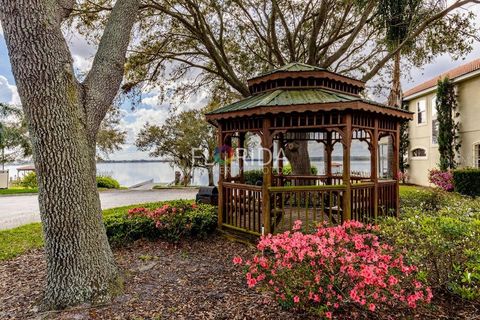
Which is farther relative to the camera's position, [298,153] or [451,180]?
[451,180]

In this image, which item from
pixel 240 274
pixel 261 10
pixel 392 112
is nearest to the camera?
pixel 240 274

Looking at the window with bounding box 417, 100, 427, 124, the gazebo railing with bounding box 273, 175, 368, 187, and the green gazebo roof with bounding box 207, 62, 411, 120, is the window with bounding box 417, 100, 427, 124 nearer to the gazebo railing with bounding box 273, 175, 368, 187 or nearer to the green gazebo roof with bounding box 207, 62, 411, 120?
the gazebo railing with bounding box 273, 175, 368, 187

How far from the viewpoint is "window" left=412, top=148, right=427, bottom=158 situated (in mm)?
18203

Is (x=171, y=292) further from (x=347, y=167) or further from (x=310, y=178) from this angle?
(x=310, y=178)

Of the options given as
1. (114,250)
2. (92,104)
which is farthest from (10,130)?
(92,104)

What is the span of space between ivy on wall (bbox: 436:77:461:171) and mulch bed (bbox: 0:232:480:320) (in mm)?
13419

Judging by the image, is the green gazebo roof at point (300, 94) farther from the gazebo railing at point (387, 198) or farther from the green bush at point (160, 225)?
the green bush at point (160, 225)

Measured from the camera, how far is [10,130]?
2294 centimetres

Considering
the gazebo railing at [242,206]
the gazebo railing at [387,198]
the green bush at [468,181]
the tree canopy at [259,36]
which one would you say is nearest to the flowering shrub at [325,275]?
the gazebo railing at [242,206]

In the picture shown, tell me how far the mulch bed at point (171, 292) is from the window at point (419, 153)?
619 inches

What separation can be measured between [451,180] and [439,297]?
39.4 ft

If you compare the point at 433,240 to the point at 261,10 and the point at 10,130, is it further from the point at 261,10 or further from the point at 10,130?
the point at 10,130

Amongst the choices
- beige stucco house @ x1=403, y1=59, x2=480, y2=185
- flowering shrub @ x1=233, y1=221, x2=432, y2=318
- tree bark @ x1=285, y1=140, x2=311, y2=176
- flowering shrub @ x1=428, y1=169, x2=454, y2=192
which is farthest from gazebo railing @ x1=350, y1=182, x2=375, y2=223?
beige stucco house @ x1=403, y1=59, x2=480, y2=185

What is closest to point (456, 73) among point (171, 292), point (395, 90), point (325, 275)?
point (395, 90)
